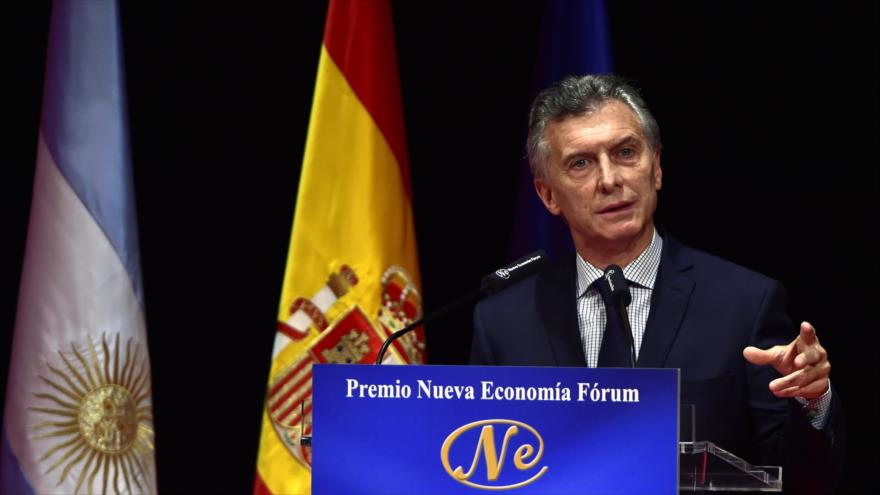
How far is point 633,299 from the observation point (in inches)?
101

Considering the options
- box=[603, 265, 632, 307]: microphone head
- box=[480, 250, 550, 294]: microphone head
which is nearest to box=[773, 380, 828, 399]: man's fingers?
box=[603, 265, 632, 307]: microphone head

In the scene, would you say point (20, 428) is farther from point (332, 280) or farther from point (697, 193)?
point (697, 193)

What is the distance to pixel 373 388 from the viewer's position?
5.87 feet

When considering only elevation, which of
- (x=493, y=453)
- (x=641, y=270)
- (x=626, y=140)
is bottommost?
(x=493, y=453)

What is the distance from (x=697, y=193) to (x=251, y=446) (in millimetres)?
1802

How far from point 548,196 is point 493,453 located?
3.60 feet

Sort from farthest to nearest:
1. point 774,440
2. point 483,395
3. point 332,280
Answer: point 332,280
point 774,440
point 483,395

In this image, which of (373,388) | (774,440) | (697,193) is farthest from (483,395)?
(697,193)

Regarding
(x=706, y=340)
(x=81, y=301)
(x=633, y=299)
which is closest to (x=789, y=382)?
(x=706, y=340)

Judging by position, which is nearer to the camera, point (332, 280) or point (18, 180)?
A: point (332, 280)

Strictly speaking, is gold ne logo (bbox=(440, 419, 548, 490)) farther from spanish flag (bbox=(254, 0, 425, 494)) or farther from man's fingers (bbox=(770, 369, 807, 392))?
spanish flag (bbox=(254, 0, 425, 494))

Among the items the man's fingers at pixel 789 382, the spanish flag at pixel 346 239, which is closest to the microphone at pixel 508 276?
the man's fingers at pixel 789 382

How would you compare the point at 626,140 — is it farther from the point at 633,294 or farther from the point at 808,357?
the point at 808,357

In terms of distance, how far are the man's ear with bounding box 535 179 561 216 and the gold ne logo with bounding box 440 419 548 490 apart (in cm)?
103
